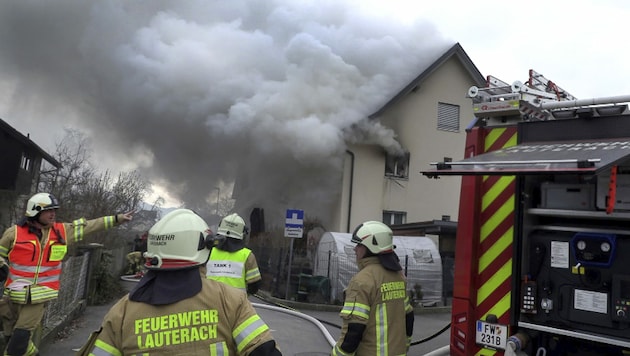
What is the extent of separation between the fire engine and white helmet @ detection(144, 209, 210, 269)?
53.1 inches

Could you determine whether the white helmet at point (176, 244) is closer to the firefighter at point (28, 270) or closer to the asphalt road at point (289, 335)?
the firefighter at point (28, 270)

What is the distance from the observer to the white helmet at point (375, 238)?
128 inches

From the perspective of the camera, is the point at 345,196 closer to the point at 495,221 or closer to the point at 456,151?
the point at 456,151

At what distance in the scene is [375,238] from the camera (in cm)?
325

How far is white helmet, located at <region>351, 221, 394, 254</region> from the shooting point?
325cm

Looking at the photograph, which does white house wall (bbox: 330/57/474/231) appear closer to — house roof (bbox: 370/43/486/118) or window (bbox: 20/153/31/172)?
house roof (bbox: 370/43/486/118)

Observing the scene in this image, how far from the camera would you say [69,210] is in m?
10.6

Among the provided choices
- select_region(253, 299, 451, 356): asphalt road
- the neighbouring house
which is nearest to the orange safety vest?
select_region(253, 299, 451, 356): asphalt road

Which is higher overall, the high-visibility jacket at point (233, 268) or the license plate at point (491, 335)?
the high-visibility jacket at point (233, 268)

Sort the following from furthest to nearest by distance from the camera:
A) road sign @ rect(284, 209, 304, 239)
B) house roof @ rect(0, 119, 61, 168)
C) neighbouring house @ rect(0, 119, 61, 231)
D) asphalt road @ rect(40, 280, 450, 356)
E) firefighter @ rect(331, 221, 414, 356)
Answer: neighbouring house @ rect(0, 119, 61, 231)
house roof @ rect(0, 119, 61, 168)
road sign @ rect(284, 209, 304, 239)
asphalt road @ rect(40, 280, 450, 356)
firefighter @ rect(331, 221, 414, 356)

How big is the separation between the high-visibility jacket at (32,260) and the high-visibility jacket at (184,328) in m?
2.88

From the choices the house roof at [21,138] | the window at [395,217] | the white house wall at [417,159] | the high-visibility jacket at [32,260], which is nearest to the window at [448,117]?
the white house wall at [417,159]

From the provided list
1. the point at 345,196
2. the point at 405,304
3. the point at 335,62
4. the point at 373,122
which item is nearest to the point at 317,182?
the point at 345,196

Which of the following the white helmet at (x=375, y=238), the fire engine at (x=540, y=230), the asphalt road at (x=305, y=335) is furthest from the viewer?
the asphalt road at (x=305, y=335)
